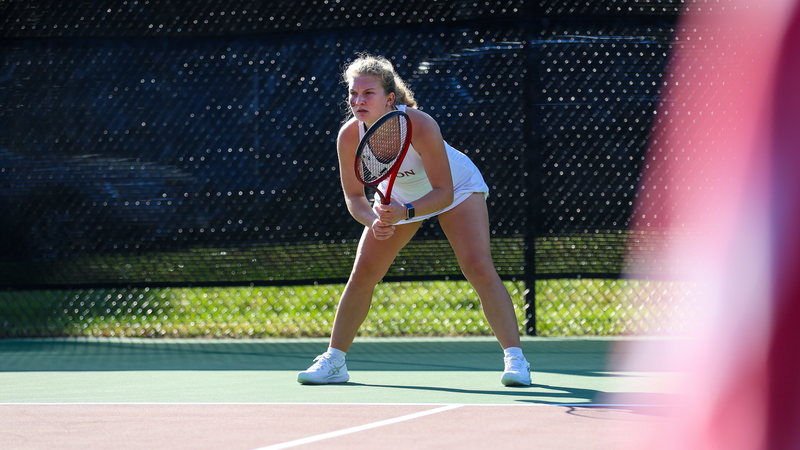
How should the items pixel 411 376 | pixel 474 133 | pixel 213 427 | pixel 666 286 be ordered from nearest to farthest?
pixel 213 427
pixel 411 376
pixel 474 133
pixel 666 286

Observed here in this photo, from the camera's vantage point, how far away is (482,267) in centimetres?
387

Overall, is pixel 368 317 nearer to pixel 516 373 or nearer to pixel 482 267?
pixel 482 267

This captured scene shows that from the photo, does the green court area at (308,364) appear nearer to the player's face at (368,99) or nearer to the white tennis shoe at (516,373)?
the white tennis shoe at (516,373)

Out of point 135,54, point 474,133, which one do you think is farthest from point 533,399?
point 135,54

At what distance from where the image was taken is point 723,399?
2.42 metres

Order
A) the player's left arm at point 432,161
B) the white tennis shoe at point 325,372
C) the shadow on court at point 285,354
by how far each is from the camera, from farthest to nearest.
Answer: the shadow on court at point 285,354 < the white tennis shoe at point 325,372 < the player's left arm at point 432,161

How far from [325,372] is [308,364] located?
1061 mm

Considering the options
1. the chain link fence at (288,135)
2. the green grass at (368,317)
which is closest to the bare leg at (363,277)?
the chain link fence at (288,135)

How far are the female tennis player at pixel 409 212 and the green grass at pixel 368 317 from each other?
198 centimetres

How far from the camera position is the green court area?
142 inches

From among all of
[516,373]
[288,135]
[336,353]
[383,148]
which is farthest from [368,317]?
[383,148]

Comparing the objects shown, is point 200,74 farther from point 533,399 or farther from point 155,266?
point 533,399

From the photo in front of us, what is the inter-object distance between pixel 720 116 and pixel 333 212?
2244 millimetres

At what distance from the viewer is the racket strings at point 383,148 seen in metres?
3.54
